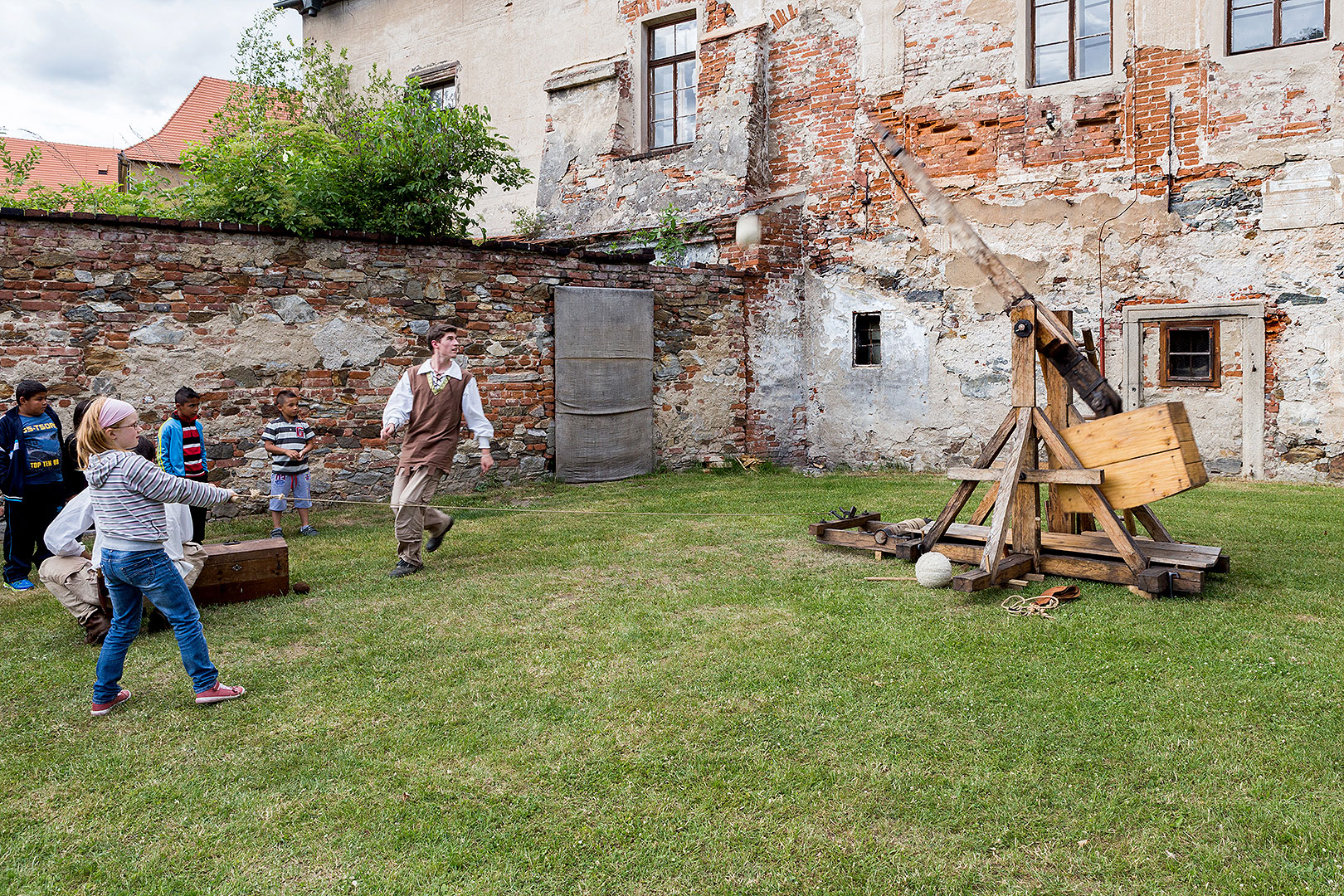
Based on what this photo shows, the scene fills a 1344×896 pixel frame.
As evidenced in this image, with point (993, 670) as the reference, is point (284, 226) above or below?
above

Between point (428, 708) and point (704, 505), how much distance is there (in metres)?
5.47

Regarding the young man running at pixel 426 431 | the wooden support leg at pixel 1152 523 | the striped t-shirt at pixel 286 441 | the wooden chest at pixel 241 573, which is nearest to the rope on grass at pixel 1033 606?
the wooden support leg at pixel 1152 523

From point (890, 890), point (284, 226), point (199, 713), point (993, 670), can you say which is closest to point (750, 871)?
point (890, 890)

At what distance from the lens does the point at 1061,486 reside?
5906 mm

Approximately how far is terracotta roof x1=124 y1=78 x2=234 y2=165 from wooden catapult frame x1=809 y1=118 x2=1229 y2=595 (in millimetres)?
24923

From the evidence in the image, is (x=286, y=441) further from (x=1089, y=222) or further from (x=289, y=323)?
(x=1089, y=222)

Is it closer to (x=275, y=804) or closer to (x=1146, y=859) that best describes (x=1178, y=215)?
(x=1146, y=859)

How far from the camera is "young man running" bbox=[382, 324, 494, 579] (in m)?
6.41

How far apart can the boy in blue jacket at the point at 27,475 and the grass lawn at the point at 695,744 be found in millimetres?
689

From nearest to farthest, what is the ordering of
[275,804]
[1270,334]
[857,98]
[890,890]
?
1. [890,890]
2. [275,804]
3. [1270,334]
4. [857,98]

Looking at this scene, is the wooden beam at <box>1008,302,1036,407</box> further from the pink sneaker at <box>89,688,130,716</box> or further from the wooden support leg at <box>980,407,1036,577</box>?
the pink sneaker at <box>89,688,130,716</box>

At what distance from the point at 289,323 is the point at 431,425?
3091 mm

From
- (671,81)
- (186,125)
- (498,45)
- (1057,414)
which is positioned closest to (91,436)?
(1057,414)

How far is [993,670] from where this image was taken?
13.4 feet
